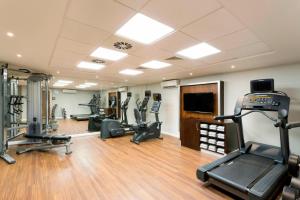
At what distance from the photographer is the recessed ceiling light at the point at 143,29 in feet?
6.12

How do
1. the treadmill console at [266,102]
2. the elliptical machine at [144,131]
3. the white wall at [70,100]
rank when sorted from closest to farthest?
1. the treadmill console at [266,102]
2. the elliptical machine at [144,131]
3. the white wall at [70,100]

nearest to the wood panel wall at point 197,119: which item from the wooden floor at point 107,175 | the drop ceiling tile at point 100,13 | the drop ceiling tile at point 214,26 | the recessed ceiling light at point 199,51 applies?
A: the wooden floor at point 107,175

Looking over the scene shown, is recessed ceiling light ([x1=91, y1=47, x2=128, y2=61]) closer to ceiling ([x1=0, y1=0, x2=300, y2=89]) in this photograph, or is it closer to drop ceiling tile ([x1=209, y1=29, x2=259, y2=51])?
ceiling ([x1=0, y1=0, x2=300, y2=89])

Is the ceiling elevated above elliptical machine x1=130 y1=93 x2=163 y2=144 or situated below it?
above

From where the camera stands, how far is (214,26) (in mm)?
1941

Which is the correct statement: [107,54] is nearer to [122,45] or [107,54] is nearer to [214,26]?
[122,45]

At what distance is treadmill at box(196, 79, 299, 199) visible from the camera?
7.16 ft

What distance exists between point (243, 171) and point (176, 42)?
231cm

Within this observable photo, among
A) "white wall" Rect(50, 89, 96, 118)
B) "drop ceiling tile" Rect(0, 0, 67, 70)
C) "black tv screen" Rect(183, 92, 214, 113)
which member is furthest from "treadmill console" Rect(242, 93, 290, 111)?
"white wall" Rect(50, 89, 96, 118)

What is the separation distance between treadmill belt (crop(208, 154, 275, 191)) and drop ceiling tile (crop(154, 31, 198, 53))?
2.08m

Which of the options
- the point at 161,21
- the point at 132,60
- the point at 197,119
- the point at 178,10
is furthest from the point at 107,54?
the point at 197,119

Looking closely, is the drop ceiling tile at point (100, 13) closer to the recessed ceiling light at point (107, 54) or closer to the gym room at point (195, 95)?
the gym room at point (195, 95)

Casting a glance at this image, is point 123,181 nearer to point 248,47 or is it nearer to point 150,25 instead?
point 150,25

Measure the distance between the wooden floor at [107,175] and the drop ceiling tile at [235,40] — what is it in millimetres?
2277
